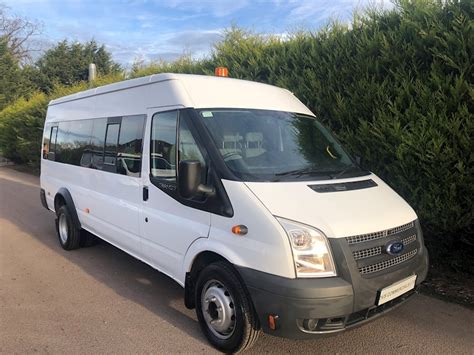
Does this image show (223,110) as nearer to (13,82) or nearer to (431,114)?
(431,114)

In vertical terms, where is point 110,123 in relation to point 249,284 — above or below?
above

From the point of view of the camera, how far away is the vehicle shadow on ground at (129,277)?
4250 millimetres

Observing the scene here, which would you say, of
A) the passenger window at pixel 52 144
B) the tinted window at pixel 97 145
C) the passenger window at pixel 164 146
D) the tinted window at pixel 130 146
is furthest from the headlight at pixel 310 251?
the passenger window at pixel 52 144

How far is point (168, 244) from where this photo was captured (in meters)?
4.09

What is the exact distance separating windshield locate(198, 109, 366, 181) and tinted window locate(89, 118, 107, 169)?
219 cm

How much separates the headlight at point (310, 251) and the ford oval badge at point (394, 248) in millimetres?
544

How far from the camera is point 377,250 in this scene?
3230 mm

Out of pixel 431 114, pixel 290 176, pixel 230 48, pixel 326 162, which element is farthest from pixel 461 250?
pixel 230 48

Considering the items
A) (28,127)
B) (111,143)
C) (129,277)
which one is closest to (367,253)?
(129,277)

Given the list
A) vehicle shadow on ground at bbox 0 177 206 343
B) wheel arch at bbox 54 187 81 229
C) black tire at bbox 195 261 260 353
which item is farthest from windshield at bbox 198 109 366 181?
wheel arch at bbox 54 187 81 229

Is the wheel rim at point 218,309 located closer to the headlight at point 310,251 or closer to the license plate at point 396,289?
the headlight at point 310,251

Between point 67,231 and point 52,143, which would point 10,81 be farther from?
Result: point 67,231

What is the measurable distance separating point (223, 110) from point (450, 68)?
2.93m

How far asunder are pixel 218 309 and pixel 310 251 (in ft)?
3.26
